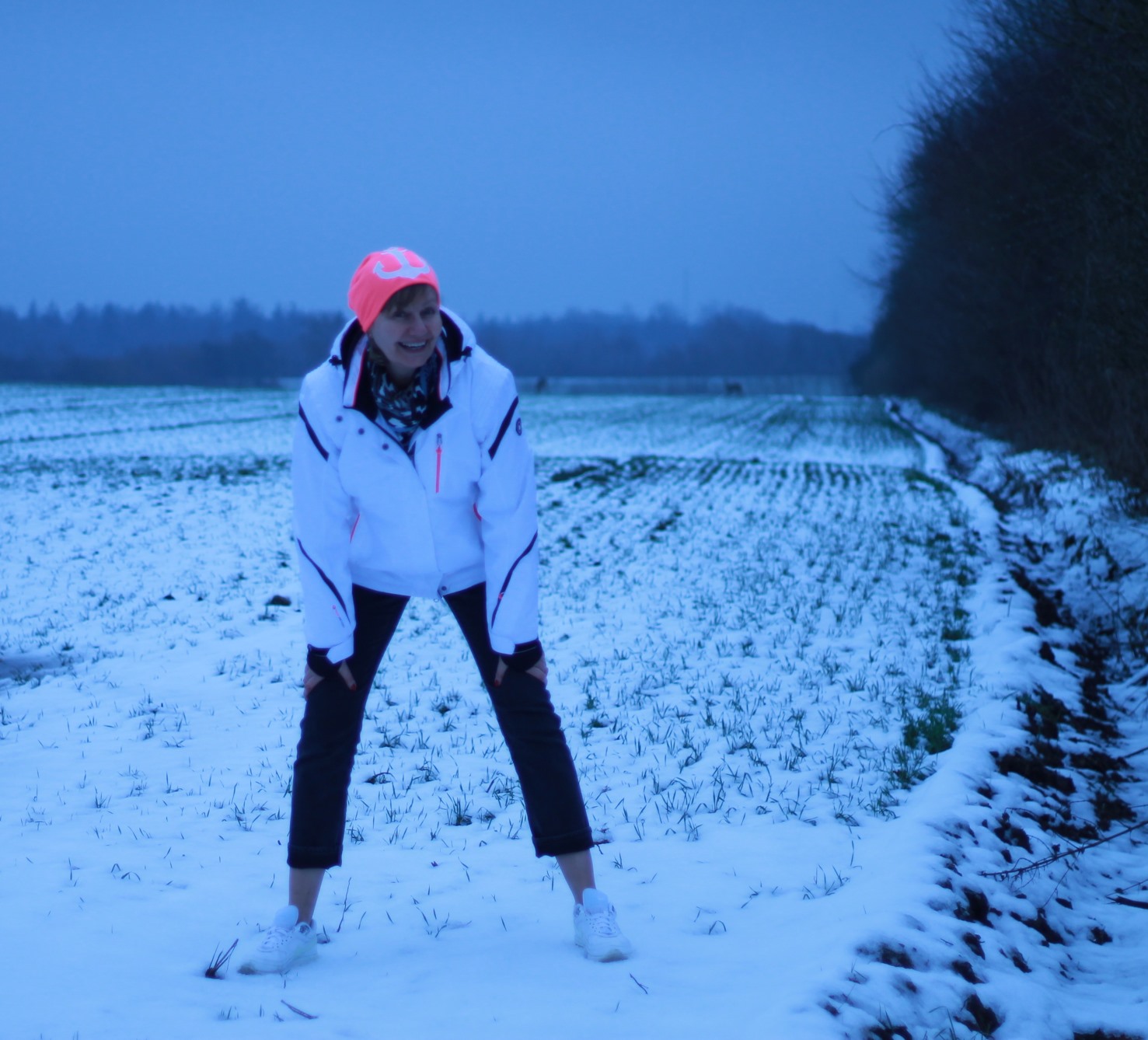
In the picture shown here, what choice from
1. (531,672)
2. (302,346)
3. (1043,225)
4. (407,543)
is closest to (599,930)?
(531,672)

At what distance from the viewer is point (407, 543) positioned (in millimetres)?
3264

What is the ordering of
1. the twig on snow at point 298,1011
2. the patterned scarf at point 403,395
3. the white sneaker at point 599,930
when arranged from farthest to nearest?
the white sneaker at point 599,930, the patterned scarf at point 403,395, the twig on snow at point 298,1011

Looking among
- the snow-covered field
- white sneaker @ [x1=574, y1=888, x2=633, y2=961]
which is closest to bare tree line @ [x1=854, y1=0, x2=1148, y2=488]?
the snow-covered field

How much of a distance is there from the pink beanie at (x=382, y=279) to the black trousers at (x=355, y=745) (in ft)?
2.90

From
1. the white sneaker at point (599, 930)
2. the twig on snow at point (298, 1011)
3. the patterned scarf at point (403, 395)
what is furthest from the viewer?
the white sneaker at point (599, 930)

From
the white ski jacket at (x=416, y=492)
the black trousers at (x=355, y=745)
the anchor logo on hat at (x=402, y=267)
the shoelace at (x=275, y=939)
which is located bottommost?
the shoelace at (x=275, y=939)

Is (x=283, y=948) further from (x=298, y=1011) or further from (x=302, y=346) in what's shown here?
(x=302, y=346)

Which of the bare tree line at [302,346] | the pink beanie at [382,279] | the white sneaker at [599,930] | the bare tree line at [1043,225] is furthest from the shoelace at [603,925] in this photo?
the bare tree line at [302,346]

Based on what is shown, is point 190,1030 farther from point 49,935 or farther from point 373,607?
point 373,607

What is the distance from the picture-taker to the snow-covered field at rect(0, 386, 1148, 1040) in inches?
126

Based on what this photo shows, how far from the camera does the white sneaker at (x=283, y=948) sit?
10.8 feet

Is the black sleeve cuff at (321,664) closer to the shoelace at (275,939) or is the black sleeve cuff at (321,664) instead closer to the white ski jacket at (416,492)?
the white ski jacket at (416,492)

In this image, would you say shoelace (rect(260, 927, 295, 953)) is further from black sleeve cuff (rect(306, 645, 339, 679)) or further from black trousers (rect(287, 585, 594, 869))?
black sleeve cuff (rect(306, 645, 339, 679))

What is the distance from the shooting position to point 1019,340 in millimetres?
24594
